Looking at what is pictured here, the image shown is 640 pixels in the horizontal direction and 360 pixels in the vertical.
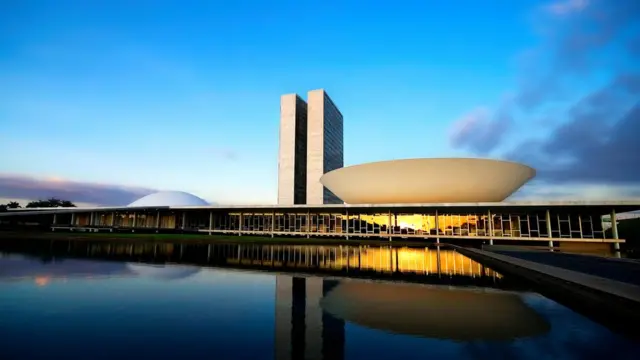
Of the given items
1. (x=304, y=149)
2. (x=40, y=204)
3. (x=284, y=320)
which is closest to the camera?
(x=284, y=320)

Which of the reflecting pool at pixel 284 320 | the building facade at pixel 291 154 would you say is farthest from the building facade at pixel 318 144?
the reflecting pool at pixel 284 320

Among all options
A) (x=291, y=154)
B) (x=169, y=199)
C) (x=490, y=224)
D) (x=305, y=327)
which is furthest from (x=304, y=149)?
(x=305, y=327)

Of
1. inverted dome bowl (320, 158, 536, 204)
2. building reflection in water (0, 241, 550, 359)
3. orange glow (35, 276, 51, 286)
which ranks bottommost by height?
building reflection in water (0, 241, 550, 359)

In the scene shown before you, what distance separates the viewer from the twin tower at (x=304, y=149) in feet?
305

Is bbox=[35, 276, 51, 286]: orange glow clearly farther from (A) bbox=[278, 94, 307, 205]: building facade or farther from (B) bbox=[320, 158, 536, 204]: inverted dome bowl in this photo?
(A) bbox=[278, 94, 307, 205]: building facade

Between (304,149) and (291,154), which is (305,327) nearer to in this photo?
(291,154)

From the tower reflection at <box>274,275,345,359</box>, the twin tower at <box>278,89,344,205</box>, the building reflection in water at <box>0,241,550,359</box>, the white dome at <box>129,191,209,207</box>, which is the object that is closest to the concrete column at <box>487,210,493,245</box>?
the building reflection in water at <box>0,241,550,359</box>

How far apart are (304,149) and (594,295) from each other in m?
95.7

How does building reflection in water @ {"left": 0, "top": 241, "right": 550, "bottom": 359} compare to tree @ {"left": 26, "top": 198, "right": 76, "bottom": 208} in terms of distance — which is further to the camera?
tree @ {"left": 26, "top": 198, "right": 76, "bottom": 208}

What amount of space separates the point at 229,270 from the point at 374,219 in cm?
2818

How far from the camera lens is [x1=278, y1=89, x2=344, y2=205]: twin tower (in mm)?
93062

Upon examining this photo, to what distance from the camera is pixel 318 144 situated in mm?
95625

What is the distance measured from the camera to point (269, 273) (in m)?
11.6

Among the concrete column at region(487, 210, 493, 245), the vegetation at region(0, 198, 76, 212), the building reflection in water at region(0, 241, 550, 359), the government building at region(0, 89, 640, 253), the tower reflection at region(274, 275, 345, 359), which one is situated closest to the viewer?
the tower reflection at region(274, 275, 345, 359)
